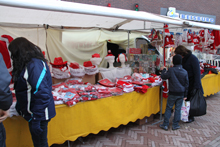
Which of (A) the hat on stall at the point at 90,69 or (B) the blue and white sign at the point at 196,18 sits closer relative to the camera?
(A) the hat on stall at the point at 90,69

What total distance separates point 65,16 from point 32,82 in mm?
2456

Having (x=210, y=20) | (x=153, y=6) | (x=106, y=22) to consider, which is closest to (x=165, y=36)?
(x=106, y=22)

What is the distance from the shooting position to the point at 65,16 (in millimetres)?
3676

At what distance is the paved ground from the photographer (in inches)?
118

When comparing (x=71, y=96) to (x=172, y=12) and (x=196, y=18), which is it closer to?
(x=172, y=12)

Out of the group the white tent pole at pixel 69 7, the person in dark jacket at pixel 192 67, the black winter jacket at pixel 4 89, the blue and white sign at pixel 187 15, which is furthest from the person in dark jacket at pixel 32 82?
the blue and white sign at pixel 187 15

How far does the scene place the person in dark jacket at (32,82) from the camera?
1.64 metres

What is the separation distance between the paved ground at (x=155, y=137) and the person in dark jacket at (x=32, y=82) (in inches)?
58.9

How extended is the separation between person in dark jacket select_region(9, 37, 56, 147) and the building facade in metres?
9.25

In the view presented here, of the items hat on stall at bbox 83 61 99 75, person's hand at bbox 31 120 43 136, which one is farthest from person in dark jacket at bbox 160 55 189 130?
person's hand at bbox 31 120 43 136

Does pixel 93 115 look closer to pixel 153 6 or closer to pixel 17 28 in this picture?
pixel 17 28

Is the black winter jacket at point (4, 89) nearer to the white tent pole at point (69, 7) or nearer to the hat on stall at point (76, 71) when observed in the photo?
the white tent pole at point (69, 7)

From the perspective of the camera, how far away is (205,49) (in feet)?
18.8

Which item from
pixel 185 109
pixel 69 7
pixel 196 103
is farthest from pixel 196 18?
pixel 69 7
